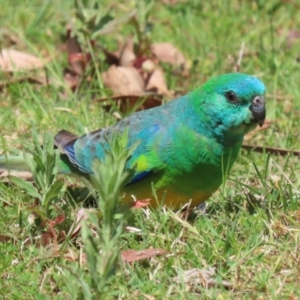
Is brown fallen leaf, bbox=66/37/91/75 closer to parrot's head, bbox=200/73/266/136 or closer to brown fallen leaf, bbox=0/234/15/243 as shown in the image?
parrot's head, bbox=200/73/266/136

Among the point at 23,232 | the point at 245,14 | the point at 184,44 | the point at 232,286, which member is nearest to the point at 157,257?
the point at 232,286

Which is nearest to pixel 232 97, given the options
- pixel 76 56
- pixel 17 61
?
pixel 76 56

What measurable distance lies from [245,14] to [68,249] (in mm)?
3997

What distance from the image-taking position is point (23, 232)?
384 centimetres

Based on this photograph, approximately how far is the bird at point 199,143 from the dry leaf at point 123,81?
54.4 inches

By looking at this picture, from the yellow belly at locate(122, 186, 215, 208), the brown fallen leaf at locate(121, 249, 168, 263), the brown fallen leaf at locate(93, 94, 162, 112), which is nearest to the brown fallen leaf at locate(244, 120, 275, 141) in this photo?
the brown fallen leaf at locate(93, 94, 162, 112)

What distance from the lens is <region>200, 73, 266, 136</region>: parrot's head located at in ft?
13.6

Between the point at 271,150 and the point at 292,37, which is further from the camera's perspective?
the point at 292,37

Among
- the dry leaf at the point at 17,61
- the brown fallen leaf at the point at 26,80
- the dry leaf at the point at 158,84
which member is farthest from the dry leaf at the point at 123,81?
the dry leaf at the point at 17,61

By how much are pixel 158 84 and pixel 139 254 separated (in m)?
2.43

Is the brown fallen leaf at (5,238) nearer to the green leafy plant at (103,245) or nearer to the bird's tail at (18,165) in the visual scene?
the green leafy plant at (103,245)

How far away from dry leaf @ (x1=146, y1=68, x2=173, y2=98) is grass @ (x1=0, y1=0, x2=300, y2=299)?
0.51 feet

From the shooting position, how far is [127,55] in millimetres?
6117

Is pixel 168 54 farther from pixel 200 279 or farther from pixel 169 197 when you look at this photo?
pixel 200 279
